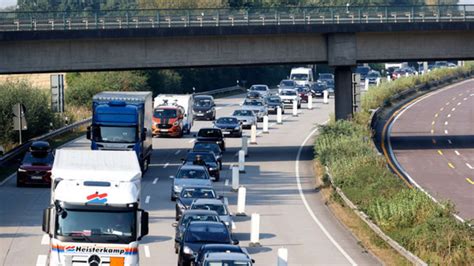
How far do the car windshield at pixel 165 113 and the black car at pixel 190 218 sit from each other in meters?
37.2

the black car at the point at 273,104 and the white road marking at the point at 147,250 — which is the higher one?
the black car at the point at 273,104

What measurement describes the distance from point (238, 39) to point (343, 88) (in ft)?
22.5

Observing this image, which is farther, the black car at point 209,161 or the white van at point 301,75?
the white van at point 301,75

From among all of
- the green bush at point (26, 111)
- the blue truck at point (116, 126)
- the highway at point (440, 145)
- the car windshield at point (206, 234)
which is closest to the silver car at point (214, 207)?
the car windshield at point (206, 234)

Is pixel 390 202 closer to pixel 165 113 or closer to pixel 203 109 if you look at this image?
pixel 165 113

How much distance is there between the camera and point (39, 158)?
49656mm

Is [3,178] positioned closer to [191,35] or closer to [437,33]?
[191,35]

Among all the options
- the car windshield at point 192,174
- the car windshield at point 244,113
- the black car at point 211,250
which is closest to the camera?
the black car at point 211,250

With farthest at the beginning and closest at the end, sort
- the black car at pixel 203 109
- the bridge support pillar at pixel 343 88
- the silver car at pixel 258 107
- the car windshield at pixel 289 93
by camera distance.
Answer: the car windshield at pixel 289 93 → the black car at pixel 203 109 → the silver car at pixel 258 107 → the bridge support pillar at pixel 343 88

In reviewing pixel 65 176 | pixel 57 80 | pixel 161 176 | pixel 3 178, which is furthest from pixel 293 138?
pixel 65 176

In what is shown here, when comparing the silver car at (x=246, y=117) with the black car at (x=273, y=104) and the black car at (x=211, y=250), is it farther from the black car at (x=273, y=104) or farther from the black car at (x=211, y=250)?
the black car at (x=211, y=250)

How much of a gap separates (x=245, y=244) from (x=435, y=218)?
6000 millimetres

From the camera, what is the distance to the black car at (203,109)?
8494 centimetres

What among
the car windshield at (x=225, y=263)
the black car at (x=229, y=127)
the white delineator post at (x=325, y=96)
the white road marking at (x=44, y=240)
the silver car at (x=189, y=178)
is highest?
the white delineator post at (x=325, y=96)
